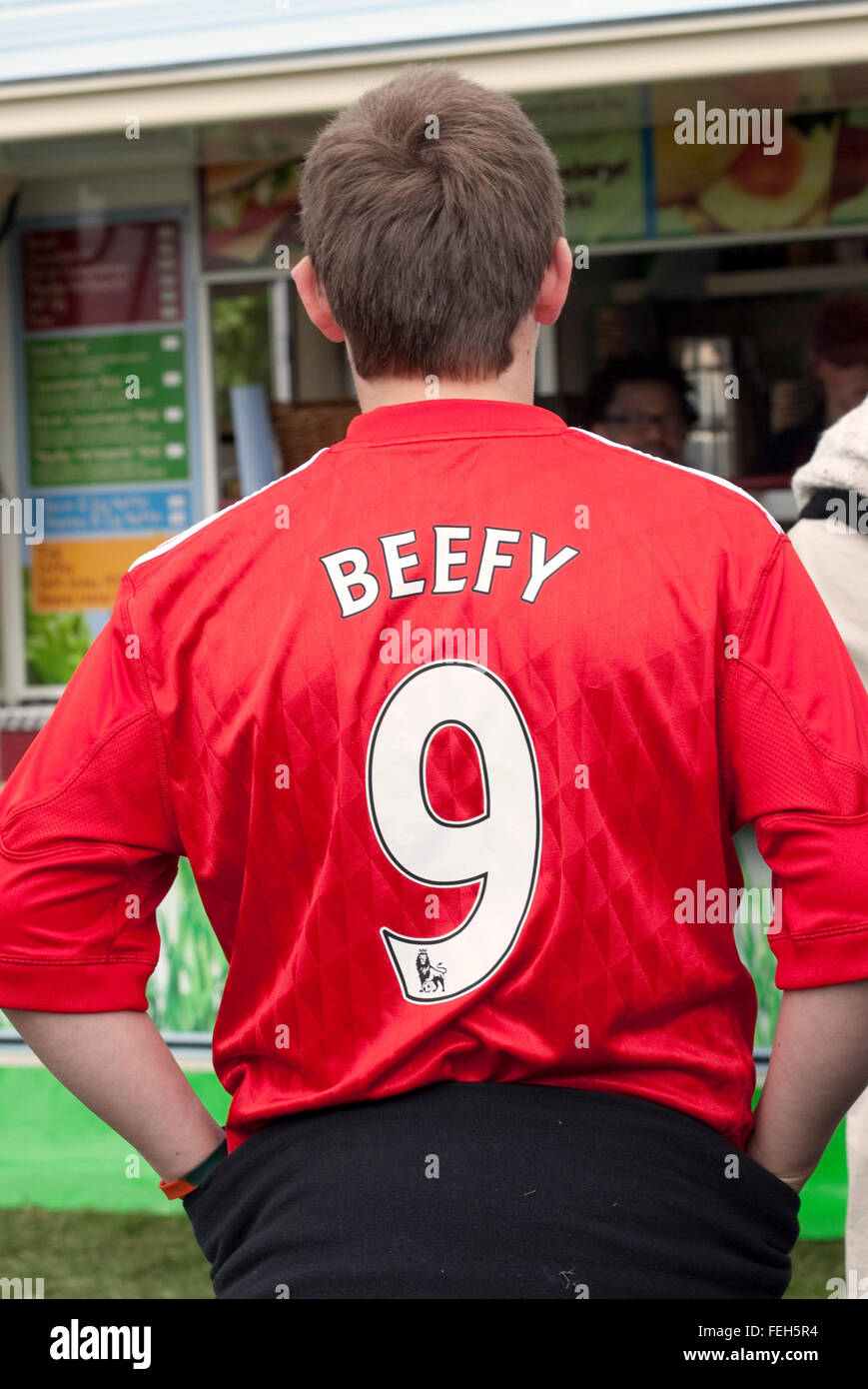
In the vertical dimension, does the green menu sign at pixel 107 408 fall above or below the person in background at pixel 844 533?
above

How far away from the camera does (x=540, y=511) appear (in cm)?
132

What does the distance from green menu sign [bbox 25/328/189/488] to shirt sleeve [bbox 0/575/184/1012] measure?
13.5 ft

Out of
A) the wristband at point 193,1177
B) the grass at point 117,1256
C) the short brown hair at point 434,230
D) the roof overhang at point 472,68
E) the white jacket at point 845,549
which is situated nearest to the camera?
the short brown hair at point 434,230

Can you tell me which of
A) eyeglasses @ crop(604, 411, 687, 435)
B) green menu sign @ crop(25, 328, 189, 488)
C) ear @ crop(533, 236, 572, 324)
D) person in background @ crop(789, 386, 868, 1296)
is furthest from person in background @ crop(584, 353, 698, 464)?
ear @ crop(533, 236, 572, 324)

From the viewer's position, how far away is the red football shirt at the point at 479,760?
4.23ft

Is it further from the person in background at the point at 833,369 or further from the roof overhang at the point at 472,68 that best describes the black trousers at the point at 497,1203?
→ the person in background at the point at 833,369

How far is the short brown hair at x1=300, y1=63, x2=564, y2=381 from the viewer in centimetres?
137

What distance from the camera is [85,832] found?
141 cm

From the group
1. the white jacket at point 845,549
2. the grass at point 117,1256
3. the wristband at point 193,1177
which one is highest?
the white jacket at point 845,549

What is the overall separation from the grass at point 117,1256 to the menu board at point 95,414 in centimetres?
189

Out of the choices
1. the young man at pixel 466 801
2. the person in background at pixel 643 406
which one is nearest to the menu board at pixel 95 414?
the person in background at pixel 643 406

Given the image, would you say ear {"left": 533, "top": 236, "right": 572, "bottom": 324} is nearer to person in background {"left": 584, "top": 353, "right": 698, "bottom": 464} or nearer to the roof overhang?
the roof overhang

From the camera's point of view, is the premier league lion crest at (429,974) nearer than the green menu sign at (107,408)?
Yes

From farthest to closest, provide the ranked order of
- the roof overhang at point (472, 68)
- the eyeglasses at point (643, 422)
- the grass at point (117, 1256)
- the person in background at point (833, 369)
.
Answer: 1. the eyeglasses at point (643, 422)
2. the person in background at point (833, 369)
3. the grass at point (117, 1256)
4. the roof overhang at point (472, 68)
